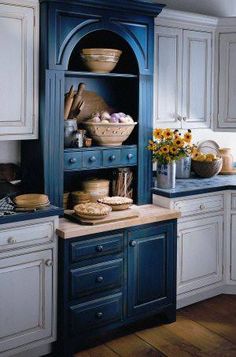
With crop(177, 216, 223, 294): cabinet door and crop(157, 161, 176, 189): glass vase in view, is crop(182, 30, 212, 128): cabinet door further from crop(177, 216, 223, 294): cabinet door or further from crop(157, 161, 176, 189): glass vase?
crop(177, 216, 223, 294): cabinet door

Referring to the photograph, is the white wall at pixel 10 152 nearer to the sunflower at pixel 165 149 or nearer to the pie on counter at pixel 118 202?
the pie on counter at pixel 118 202

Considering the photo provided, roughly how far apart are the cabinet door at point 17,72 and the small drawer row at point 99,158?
294 millimetres

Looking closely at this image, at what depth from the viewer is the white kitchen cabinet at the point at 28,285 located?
2877 millimetres

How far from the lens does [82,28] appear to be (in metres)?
3.23

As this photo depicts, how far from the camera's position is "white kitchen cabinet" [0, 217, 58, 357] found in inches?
113

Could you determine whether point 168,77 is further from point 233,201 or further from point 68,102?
point 233,201

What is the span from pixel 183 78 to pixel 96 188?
1121 millimetres

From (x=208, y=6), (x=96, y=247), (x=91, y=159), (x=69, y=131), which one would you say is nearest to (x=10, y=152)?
(x=69, y=131)

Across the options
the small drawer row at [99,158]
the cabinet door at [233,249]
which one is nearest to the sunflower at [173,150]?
the small drawer row at [99,158]

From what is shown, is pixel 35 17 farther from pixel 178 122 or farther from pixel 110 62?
pixel 178 122

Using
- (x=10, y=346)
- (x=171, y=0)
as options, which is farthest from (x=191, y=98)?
(x=10, y=346)

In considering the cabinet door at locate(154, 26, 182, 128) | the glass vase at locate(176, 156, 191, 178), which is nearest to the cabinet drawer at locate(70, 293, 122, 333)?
the glass vase at locate(176, 156, 191, 178)

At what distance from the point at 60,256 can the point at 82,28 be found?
4.54 feet

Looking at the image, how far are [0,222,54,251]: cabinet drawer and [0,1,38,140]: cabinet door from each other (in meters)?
0.56
